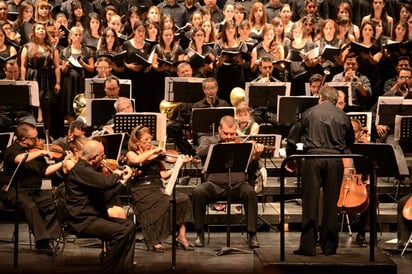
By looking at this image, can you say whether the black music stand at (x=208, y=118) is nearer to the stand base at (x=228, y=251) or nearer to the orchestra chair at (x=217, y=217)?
the orchestra chair at (x=217, y=217)

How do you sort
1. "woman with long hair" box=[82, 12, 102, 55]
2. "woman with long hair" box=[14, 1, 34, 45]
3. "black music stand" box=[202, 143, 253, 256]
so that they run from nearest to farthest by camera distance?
1. "black music stand" box=[202, 143, 253, 256]
2. "woman with long hair" box=[82, 12, 102, 55]
3. "woman with long hair" box=[14, 1, 34, 45]

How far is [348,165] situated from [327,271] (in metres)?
A: 1.97

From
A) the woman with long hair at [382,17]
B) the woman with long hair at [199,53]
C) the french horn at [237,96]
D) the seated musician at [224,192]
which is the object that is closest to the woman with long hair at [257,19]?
the woman with long hair at [199,53]

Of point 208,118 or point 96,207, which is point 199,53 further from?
point 96,207

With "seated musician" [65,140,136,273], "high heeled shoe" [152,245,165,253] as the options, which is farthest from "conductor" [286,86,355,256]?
"high heeled shoe" [152,245,165,253]

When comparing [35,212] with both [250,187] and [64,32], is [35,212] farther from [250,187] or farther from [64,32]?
[64,32]

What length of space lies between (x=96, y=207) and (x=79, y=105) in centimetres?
345

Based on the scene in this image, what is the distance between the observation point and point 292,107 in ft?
36.0

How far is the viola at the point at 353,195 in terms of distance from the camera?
9.14 metres

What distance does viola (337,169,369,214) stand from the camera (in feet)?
30.0

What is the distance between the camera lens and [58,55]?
12.2m

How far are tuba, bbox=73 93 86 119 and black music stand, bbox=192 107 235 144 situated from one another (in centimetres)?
185

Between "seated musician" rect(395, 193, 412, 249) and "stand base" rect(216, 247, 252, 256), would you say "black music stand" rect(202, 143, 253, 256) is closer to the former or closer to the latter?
"stand base" rect(216, 247, 252, 256)

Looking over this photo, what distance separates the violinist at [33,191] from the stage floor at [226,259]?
226mm
